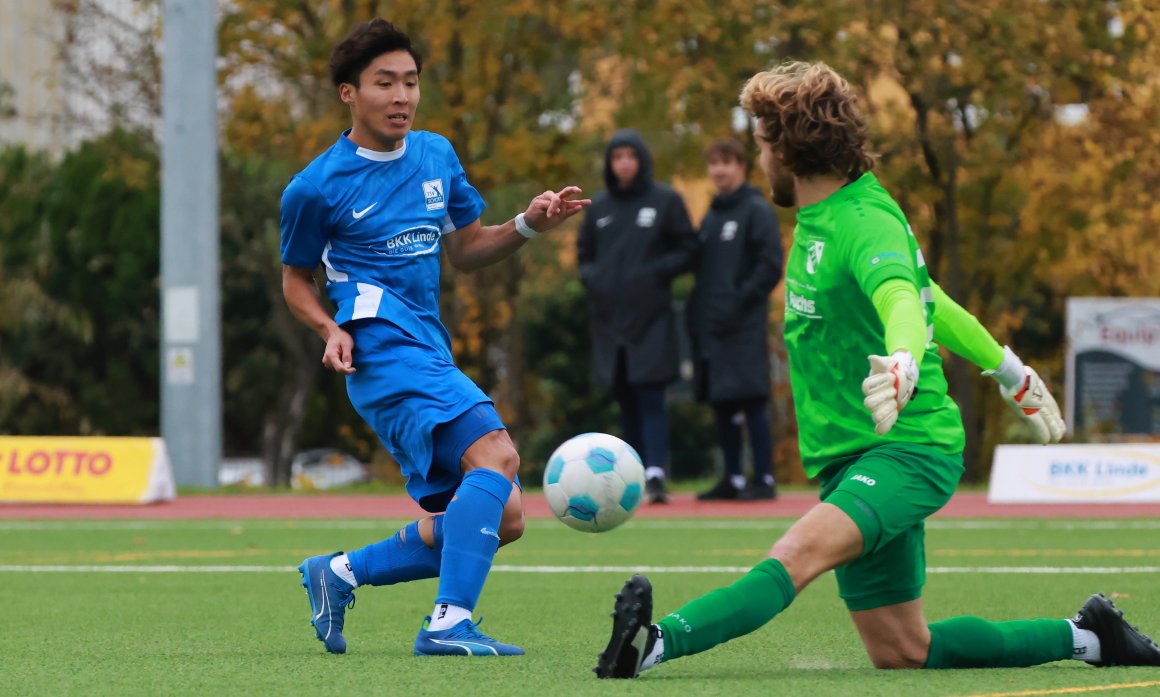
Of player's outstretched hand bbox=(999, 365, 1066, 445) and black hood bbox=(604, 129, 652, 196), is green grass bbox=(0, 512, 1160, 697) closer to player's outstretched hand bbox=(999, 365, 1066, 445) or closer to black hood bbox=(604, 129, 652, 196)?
player's outstretched hand bbox=(999, 365, 1066, 445)

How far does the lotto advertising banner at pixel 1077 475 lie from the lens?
1350 cm

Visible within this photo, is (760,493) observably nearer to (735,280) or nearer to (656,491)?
(656,491)

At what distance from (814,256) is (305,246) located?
5.70 ft

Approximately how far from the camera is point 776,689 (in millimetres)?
5094

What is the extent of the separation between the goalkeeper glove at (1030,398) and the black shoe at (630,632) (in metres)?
1.23

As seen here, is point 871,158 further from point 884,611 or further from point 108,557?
point 108,557

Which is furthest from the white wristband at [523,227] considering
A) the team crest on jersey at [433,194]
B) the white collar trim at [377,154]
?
the white collar trim at [377,154]

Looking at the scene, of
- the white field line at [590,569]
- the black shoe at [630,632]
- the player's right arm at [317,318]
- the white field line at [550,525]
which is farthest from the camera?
the white field line at [550,525]

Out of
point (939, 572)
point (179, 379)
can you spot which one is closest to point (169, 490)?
point (179, 379)

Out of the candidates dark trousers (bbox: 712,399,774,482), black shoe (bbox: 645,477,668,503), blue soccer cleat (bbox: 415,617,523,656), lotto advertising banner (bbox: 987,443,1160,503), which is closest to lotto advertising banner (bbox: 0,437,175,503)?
black shoe (bbox: 645,477,668,503)

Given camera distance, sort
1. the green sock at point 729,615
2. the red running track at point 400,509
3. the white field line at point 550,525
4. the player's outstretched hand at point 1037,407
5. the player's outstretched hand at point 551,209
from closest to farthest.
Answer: the green sock at point 729,615
the player's outstretched hand at point 1037,407
the player's outstretched hand at point 551,209
the white field line at point 550,525
the red running track at point 400,509

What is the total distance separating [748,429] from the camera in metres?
13.5

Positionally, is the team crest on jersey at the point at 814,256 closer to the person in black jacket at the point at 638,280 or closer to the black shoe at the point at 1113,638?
the black shoe at the point at 1113,638

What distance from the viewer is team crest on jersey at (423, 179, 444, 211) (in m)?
6.34
